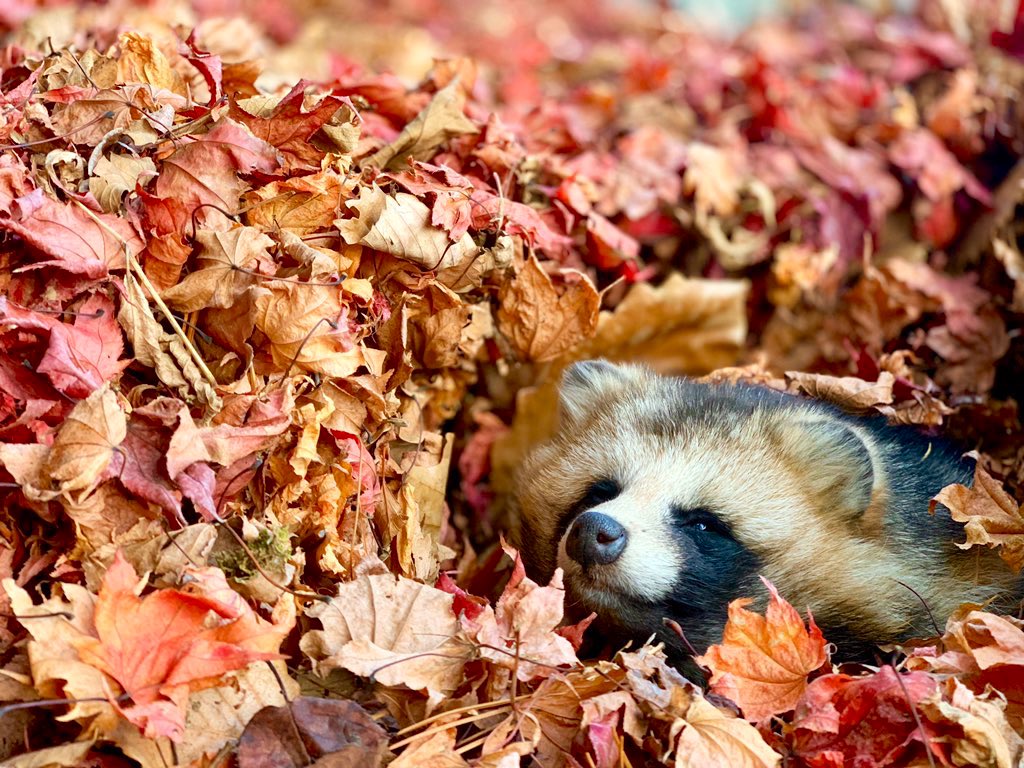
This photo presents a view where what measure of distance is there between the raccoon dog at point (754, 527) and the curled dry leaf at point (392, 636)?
0.51 metres

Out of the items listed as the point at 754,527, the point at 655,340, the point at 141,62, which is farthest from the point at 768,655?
the point at 141,62

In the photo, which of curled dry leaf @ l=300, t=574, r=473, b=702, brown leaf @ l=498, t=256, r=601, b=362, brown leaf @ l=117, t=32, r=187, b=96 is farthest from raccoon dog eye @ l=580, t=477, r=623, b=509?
brown leaf @ l=117, t=32, r=187, b=96

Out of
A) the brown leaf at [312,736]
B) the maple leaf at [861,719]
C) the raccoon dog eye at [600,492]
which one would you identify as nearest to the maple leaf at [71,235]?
the brown leaf at [312,736]

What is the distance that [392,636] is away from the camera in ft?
9.72

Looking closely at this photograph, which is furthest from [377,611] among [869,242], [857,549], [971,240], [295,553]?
[971,240]

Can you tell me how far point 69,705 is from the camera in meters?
2.57

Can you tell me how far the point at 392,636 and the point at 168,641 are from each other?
61 centimetres

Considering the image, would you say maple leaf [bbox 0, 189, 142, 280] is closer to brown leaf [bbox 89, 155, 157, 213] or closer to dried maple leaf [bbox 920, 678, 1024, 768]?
brown leaf [bbox 89, 155, 157, 213]

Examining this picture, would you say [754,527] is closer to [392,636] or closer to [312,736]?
[392,636]

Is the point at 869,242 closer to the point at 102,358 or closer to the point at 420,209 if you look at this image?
the point at 420,209

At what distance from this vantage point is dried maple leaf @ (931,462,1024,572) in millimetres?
3348

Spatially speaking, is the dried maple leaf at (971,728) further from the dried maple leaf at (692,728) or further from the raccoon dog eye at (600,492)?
the raccoon dog eye at (600,492)

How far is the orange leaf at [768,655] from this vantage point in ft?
9.80

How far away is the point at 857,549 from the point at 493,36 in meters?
6.42
